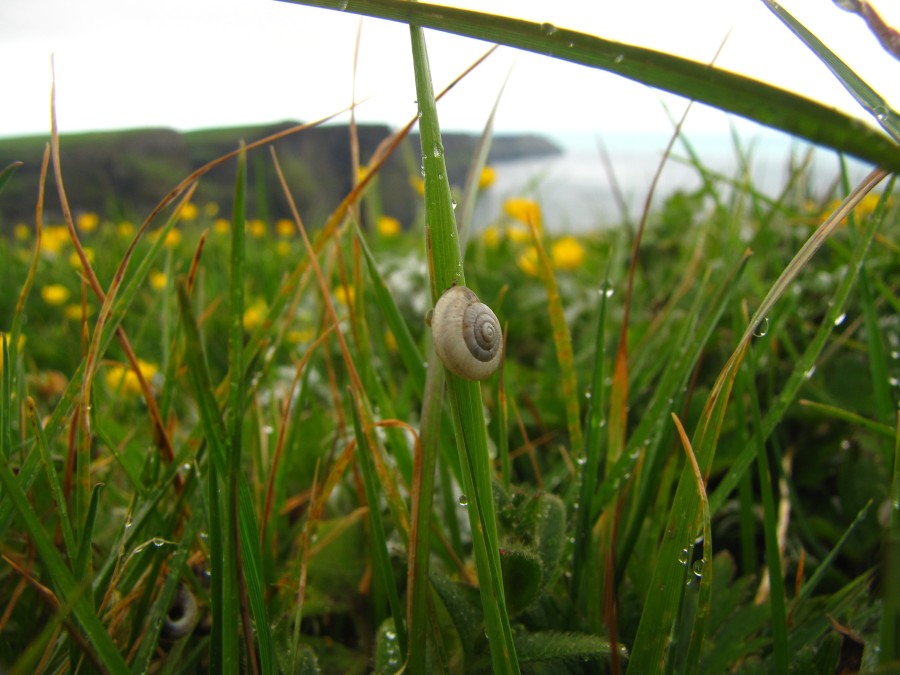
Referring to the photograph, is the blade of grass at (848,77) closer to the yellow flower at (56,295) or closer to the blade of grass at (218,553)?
the blade of grass at (218,553)

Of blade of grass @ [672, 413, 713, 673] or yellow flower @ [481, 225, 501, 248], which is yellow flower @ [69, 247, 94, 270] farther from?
yellow flower @ [481, 225, 501, 248]

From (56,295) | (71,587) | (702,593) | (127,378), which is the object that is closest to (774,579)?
(702,593)

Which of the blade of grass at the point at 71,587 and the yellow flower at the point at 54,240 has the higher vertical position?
the yellow flower at the point at 54,240

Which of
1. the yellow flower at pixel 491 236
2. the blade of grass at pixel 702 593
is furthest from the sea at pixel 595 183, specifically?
the blade of grass at pixel 702 593

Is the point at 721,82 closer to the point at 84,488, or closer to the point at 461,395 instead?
the point at 461,395

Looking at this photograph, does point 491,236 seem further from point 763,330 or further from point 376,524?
point 376,524

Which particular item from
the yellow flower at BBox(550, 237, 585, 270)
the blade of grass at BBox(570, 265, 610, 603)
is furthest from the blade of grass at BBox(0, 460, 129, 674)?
the yellow flower at BBox(550, 237, 585, 270)
